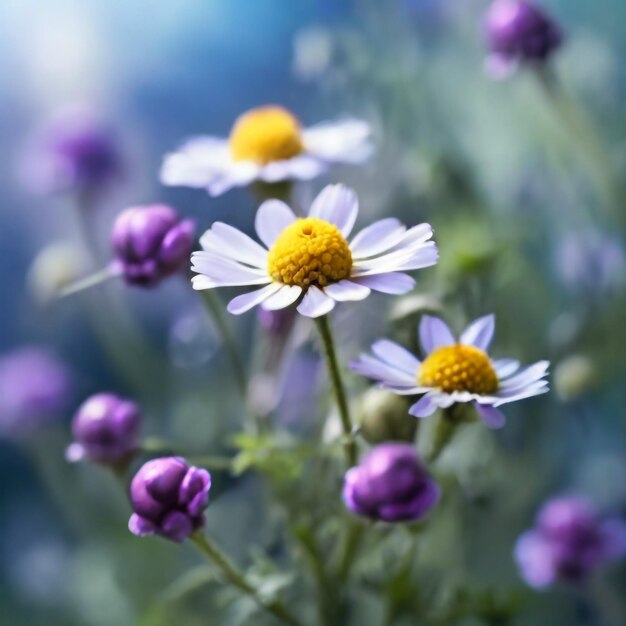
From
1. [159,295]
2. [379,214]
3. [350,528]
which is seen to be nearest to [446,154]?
[379,214]

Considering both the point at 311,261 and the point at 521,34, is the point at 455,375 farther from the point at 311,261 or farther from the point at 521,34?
the point at 521,34

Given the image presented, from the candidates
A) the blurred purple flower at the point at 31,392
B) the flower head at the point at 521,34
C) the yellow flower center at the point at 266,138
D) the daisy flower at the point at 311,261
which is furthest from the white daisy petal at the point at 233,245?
the blurred purple flower at the point at 31,392

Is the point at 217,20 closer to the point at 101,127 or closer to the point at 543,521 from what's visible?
the point at 101,127

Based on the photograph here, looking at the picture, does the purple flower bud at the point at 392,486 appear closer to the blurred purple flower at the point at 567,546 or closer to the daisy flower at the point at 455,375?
the daisy flower at the point at 455,375

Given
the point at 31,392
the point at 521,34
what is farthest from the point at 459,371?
the point at 31,392

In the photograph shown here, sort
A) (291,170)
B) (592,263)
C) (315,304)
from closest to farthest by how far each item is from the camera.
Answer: (315,304) < (291,170) < (592,263)

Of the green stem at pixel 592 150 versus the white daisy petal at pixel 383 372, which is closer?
the white daisy petal at pixel 383 372
